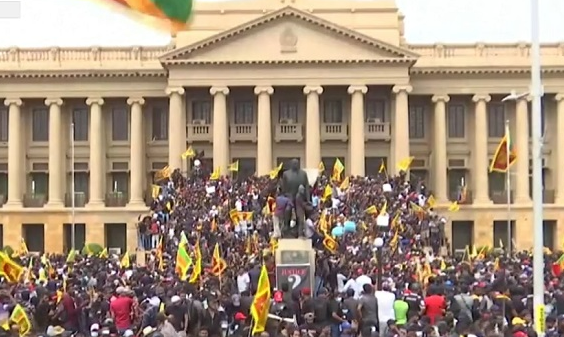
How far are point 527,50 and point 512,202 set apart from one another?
10.3m

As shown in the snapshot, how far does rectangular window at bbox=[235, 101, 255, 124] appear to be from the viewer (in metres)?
67.7

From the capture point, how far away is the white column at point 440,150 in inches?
2601

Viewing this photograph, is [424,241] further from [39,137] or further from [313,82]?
[39,137]

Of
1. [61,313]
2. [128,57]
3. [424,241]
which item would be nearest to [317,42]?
[128,57]

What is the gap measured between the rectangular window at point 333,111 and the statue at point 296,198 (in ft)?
149

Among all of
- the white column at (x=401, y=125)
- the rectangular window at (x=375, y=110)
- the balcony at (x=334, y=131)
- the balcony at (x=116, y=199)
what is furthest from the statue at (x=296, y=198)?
the balcony at (x=116, y=199)

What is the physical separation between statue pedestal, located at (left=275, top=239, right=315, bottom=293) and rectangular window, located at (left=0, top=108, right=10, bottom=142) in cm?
5041

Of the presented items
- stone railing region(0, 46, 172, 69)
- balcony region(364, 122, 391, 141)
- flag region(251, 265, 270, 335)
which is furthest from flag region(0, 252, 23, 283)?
stone railing region(0, 46, 172, 69)

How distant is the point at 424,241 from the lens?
40.2m

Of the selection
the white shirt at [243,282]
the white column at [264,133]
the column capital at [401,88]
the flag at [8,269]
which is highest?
the column capital at [401,88]

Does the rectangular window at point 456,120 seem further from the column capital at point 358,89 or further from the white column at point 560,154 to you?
the column capital at point 358,89

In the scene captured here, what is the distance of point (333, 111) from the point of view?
6781 cm

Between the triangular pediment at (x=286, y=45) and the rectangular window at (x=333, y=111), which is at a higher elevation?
the triangular pediment at (x=286, y=45)

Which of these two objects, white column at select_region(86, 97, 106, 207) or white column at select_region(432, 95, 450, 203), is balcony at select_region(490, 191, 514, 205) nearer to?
white column at select_region(432, 95, 450, 203)
